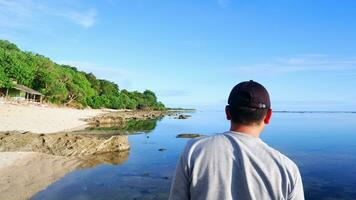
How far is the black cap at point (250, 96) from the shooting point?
2982 mm

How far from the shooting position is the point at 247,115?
3.01 meters

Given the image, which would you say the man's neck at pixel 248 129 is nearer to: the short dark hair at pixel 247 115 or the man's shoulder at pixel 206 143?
the short dark hair at pixel 247 115

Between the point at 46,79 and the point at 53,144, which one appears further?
the point at 46,79

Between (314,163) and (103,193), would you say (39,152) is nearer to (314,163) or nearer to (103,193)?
(103,193)

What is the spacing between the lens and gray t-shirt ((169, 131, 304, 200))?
2805mm

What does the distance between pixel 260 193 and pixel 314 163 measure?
23600 millimetres

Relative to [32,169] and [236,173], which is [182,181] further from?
[32,169]

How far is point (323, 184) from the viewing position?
1762cm

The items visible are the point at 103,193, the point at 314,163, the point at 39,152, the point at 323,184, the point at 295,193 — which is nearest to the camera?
the point at 295,193

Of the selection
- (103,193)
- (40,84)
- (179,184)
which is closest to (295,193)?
(179,184)

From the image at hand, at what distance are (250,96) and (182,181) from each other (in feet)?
2.68

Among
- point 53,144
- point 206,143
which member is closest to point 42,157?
point 53,144

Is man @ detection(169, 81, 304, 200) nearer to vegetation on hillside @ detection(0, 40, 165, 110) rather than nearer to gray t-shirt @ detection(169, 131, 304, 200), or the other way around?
gray t-shirt @ detection(169, 131, 304, 200)

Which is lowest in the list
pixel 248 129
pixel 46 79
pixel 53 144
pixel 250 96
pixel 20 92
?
pixel 53 144
